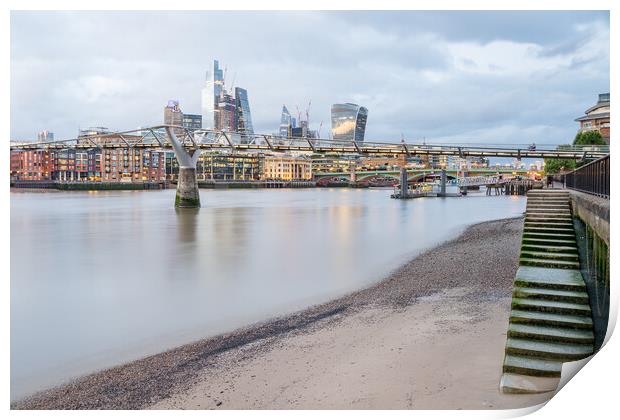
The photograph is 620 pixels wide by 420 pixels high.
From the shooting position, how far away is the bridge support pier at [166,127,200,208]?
38.9 metres

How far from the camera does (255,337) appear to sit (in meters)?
8.56

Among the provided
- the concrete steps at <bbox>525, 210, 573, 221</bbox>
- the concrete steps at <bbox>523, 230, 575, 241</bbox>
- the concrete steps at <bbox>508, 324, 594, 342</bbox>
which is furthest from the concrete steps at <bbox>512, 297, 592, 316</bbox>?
the concrete steps at <bbox>525, 210, 573, 221</bbox>

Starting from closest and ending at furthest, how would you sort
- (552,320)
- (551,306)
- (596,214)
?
1. (552,320)
2. (551,306)
3. (596,214)

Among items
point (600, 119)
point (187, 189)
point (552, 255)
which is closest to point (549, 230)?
point (552, 255)

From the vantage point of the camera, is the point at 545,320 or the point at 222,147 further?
the point at 222,147

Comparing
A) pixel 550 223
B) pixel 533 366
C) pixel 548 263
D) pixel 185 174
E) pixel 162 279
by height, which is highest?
pixel 185 174

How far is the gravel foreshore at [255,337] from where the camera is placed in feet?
20.9

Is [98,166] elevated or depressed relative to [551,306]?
elevated

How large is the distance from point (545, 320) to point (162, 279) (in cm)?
1168

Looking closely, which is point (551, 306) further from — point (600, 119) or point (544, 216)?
point (600, 119)

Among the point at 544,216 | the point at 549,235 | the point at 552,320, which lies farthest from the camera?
the point at 544,216

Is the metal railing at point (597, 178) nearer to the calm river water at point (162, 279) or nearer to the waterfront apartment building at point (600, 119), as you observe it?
the calm river water at point (162, 279)
